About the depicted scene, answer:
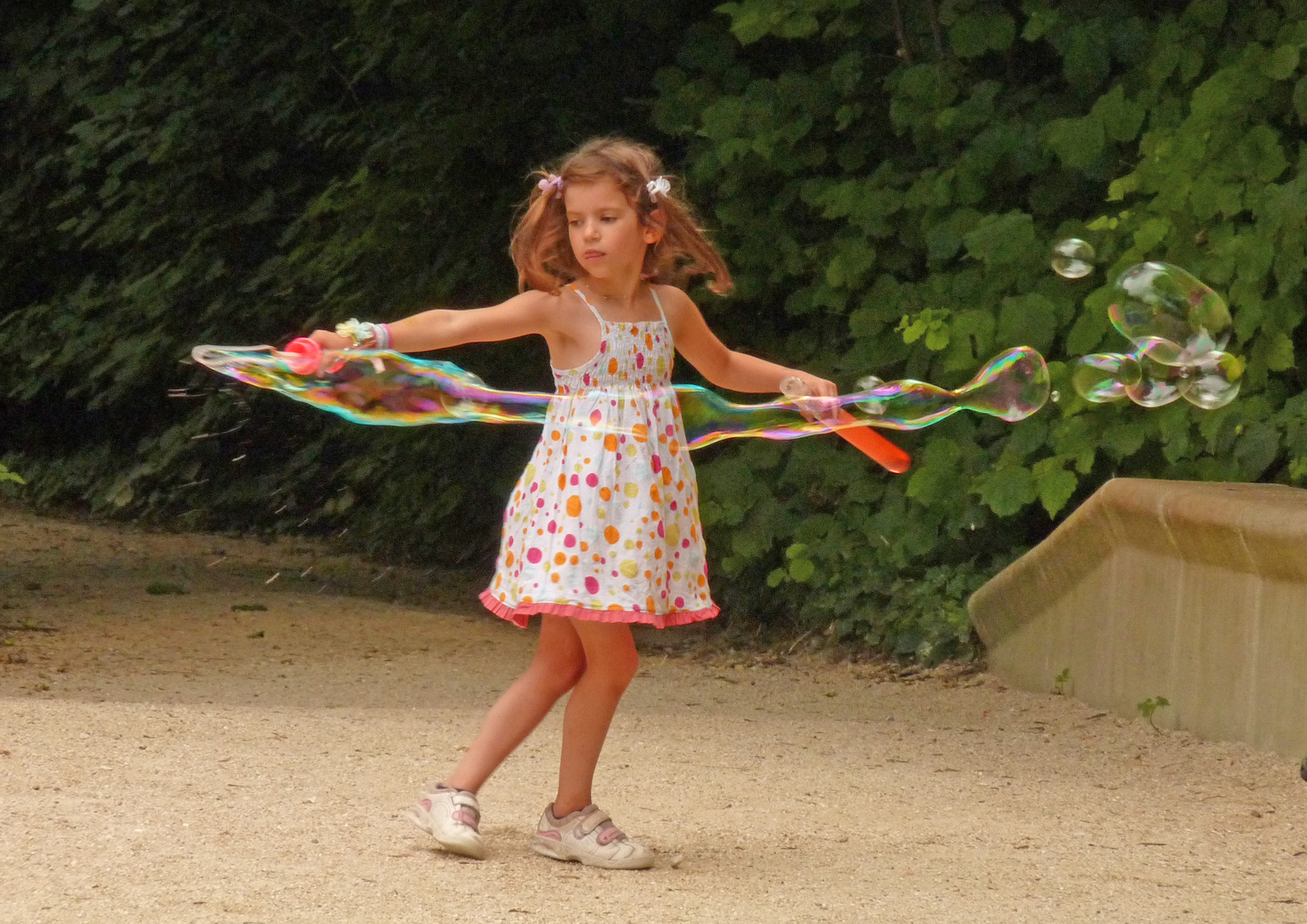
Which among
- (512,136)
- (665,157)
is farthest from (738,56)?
(512,136)

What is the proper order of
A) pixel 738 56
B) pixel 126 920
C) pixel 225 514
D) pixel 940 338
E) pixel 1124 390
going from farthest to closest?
1. pixel 225 514
2. pixel 738 56
3. pixel 940 338
4. pixel 1124 390
5. pixel 126 920

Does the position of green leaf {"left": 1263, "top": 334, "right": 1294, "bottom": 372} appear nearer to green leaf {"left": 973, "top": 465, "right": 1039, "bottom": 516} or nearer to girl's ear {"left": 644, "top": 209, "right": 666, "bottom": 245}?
green leaf {"left": 973, "top": 465, "right": 1039, "bottom": 516}

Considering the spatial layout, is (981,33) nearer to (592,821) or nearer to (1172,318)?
(1172,318)

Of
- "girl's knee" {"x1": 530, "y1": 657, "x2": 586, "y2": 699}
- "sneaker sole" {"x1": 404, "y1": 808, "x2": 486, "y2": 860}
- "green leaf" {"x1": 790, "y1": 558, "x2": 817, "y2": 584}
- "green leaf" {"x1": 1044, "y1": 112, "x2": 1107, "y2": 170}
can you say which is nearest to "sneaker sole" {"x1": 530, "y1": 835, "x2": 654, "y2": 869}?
"sneaker sole" {"x1": 404, "y1": 808, "x2": 486, "y2": 860}

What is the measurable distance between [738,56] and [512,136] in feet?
4.47

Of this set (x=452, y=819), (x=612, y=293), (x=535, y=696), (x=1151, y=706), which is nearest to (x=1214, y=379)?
(x=1151, y=706)

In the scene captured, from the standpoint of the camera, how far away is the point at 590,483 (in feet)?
11.7

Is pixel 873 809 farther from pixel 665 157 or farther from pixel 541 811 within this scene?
pixel 665 157

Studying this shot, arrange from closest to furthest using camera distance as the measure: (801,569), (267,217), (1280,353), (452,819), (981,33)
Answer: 1. (452,819)
2. (1280,353)
3. (981,33)
4. (801,569)
5. (267,217)

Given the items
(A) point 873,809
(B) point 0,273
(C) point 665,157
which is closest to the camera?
(A) point 873,809

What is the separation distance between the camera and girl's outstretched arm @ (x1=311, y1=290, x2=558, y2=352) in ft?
11.3

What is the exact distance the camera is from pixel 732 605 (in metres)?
7.49

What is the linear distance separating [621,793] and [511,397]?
43.4 inches

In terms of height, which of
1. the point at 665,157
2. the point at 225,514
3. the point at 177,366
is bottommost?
the point at 225,514
